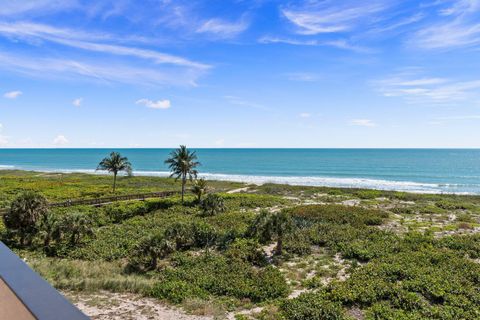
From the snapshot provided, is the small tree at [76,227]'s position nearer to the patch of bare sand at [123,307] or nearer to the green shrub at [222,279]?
the green shrub at [222,279]

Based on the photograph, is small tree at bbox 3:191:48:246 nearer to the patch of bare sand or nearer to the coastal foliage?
the coastal foliage

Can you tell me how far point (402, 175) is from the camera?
109m

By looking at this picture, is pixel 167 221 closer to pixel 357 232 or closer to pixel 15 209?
pixel 15 209

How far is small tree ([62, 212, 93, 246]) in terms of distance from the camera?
29281 mm

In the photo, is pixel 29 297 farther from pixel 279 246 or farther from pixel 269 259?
pixel 279 246

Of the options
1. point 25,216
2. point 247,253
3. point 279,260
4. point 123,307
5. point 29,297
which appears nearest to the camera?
point 29,297

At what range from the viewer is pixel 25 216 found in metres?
30.4

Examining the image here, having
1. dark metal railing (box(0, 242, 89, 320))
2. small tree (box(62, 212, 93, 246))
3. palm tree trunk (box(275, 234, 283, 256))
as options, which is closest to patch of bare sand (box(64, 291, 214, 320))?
small tree (box(62, 212, 93, 246))

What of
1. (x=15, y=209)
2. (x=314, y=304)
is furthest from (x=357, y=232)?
(x=15, y=209)

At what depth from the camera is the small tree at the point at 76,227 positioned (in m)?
29.3

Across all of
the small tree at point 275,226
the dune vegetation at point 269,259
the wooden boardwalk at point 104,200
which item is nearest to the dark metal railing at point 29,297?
the dune vegetation at point 269,259

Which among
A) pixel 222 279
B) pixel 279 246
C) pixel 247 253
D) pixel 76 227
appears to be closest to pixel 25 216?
pixel 76 227

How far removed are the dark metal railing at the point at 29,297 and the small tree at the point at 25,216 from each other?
31.4 metres

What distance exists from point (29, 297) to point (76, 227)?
29564 millimetres
